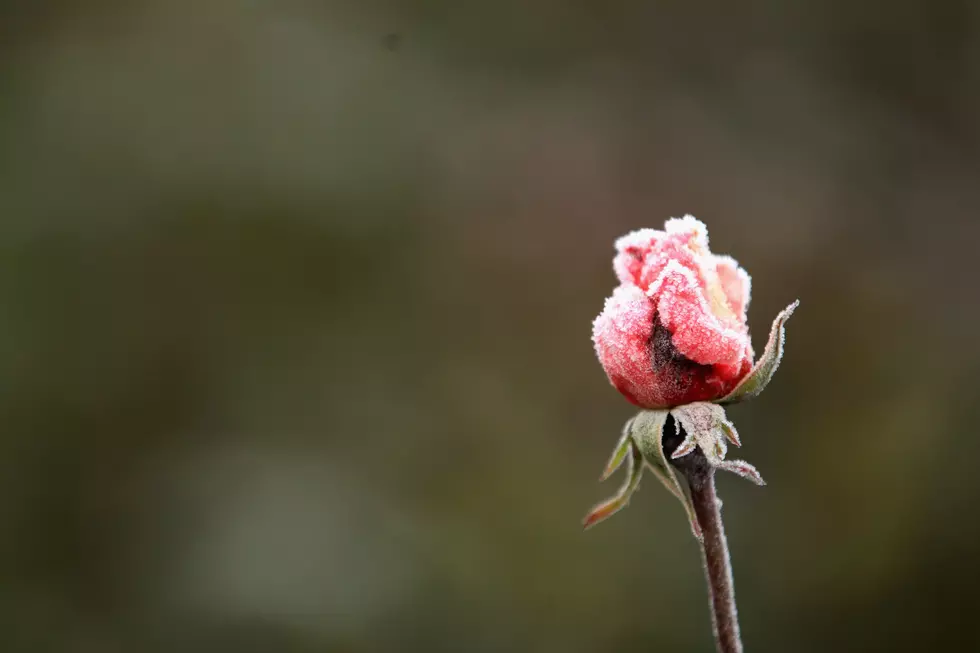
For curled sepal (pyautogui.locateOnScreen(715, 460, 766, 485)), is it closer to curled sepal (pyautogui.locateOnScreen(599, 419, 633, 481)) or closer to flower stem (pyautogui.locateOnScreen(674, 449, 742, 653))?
flower stem (pyautogui.locateOnScreen(674, 449, 742, 653))

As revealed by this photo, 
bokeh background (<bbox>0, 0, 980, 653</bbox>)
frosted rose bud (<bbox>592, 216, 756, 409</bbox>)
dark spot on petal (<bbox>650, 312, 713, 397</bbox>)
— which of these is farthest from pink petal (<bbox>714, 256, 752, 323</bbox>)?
bokeh background (<bbox>0, 0, 980, 653</bbox>)

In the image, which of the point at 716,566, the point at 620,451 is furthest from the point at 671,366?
the point at 716,566

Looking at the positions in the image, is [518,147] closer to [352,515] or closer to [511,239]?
[511,239]

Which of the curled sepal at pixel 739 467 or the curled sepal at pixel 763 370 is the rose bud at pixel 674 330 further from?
the curled sepal at pixel 739 467

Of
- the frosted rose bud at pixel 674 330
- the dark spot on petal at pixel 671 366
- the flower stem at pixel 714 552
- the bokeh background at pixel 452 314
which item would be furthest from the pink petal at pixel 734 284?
the bokeh background at pixel 452 314

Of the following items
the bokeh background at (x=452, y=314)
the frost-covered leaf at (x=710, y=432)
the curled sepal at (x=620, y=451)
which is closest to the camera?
the frost-covered leaf at (x=710, y=432)
